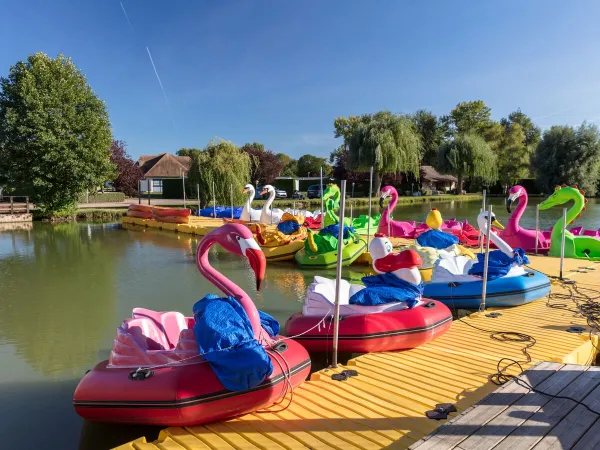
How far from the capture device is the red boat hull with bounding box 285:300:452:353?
180 inches

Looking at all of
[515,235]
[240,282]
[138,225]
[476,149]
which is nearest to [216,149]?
[138,225]

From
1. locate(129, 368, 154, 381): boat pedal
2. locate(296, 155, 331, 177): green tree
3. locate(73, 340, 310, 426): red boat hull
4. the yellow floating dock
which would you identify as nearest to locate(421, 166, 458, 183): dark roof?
locate(296, 155, 331, 177): green tree

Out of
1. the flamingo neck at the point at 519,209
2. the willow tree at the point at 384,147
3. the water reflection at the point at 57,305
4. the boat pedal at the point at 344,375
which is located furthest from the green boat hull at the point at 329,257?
the willow tree at the point at 384,147

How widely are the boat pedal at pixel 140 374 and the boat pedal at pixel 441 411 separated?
7.00 ft

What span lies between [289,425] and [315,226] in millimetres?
12838

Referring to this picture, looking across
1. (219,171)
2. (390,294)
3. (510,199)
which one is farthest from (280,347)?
(219,171)

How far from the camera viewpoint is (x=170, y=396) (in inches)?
126

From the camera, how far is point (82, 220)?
23828 mm

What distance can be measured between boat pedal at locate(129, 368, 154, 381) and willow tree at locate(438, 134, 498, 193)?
35.1 metres

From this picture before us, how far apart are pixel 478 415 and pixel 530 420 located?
1.00ft

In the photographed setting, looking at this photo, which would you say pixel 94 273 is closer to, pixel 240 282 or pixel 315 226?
pixel 240 282

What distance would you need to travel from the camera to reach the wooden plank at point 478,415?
2549mm

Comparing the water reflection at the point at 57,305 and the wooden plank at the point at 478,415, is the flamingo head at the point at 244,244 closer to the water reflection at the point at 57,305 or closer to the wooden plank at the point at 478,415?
the wooden plank at the point at 478,415

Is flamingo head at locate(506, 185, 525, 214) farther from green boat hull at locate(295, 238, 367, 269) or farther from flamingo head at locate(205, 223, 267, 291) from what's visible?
flamingo head at locate(205, 223, 267, 291)
